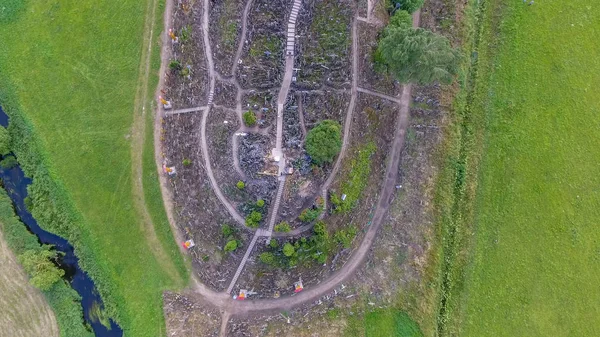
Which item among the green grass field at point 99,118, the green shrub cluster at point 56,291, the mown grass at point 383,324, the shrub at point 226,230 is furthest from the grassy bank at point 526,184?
the green shrub cluster at point 56,291

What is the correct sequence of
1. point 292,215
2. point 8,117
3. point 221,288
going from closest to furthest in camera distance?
point 292,215 → point 221,288 → point 8,117

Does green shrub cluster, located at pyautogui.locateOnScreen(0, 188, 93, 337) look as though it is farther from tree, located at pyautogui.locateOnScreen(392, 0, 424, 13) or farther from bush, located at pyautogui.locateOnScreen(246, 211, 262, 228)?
tree, located at pyautogui.locateOnScreen(392, 0, 424, 13)

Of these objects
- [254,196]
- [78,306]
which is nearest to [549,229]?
[254,196]

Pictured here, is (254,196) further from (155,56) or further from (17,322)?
(17,322)

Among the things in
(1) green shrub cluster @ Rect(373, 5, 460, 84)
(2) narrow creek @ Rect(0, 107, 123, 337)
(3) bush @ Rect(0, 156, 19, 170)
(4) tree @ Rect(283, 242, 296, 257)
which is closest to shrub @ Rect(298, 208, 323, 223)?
(4) tree @ Rect(283, 242, 296, 257)

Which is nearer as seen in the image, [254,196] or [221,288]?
[254,196]

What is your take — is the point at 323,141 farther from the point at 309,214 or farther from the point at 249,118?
the point at 249,118

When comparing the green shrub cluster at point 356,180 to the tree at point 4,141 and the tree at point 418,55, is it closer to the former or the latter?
the tree at point 418,55
